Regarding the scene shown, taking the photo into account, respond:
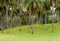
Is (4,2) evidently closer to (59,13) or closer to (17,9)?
(17,9)

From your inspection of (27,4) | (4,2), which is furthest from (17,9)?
(27,4)

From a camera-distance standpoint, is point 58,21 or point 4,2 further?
point 58,21

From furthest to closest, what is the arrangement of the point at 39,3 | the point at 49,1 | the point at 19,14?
the point at 19,14 < the point at 49,1 < the point at 39,3

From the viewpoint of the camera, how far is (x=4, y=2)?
47.5 meters

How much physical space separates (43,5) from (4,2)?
8.58m

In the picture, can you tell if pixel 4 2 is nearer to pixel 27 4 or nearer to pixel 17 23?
pixel 27 4

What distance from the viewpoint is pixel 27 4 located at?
43.5m

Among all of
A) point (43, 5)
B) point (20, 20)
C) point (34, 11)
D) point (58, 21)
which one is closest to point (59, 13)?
point (58, 21)

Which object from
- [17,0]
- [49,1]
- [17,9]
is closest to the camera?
[49,1]

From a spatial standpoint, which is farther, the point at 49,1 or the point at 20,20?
the point at 20,20

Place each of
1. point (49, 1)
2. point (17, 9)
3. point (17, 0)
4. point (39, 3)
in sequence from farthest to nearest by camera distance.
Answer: point (17, 9) → point (17, 0) → point (49, 1) → point (39, 3)

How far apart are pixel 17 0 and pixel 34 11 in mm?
9637

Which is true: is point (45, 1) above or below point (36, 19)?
above

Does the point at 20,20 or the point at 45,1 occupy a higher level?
the point at 45,1
